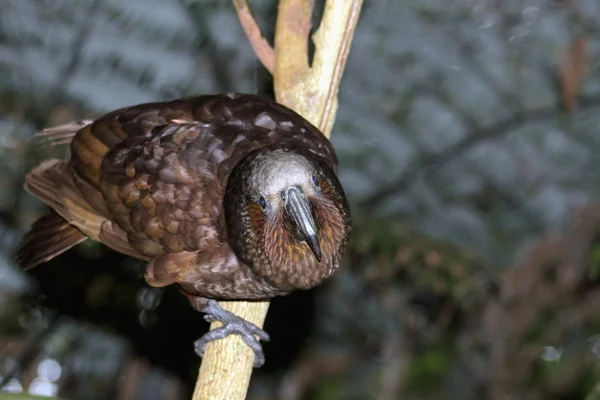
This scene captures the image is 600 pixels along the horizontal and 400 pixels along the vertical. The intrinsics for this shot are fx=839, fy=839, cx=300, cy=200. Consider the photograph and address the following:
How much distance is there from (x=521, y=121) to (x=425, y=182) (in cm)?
43

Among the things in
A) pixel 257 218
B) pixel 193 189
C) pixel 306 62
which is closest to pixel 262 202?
pixel 257 218

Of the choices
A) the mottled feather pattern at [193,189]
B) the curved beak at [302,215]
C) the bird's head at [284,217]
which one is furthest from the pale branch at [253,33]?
the curved beak at [302,215]

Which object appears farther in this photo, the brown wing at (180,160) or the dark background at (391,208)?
the dark background at (391,208)

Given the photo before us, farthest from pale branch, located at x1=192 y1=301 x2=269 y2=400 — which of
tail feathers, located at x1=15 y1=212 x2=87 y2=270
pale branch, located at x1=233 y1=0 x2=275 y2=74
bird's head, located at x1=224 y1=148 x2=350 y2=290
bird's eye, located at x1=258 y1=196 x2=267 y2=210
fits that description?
pale branch, located at x1=233 y1=0 x2=275 y2=74

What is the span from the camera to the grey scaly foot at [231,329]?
1882 mm

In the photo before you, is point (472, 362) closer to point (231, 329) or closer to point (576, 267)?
point (576, 267)

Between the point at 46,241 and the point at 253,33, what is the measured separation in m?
0.74

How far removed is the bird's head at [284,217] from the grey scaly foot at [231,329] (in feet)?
0.65

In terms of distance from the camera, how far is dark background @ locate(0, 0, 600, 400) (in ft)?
9.49

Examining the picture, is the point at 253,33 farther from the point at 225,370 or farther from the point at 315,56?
the point at 225,370

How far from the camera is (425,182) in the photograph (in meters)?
3.28

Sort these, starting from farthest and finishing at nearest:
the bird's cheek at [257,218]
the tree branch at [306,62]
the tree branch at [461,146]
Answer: the tree branch at [461,146] → the tree branch at [306,62] → the bird's cheek at [257,218]

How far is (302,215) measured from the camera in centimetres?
161

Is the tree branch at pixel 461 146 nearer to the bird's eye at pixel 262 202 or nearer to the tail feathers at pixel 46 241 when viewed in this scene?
the tail feathers at pixel 46 241
